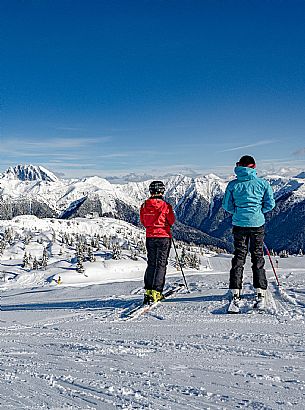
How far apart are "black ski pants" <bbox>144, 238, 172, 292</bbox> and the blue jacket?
6.06 ft

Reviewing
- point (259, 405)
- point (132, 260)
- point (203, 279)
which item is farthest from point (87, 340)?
point (132, 260)

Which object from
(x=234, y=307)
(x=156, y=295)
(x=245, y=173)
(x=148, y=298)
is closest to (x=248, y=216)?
(x=245, y=173)

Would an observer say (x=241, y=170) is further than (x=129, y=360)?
Yes

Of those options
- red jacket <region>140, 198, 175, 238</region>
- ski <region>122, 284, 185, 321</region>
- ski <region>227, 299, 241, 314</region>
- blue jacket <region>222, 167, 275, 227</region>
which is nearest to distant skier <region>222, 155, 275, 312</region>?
blue jacket <region>222, 167, 275, 227</region>

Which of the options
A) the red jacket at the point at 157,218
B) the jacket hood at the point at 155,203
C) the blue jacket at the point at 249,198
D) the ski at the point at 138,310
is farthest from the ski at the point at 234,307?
the jacket hood at the point at 155,203

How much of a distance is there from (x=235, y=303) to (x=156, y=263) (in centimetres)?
214

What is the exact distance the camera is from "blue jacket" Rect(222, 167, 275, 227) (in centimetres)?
786

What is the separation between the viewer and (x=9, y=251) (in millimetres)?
Answer: 132875

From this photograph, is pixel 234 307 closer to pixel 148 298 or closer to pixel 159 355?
pixel 148 298

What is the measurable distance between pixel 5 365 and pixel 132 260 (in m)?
109

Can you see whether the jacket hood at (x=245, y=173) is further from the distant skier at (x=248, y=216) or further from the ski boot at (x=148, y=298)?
the ski boot at (x=148, y=298)

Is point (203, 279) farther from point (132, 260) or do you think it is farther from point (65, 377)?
point (132, 260)

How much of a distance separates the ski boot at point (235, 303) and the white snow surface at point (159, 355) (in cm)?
16

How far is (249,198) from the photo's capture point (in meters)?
7.86
